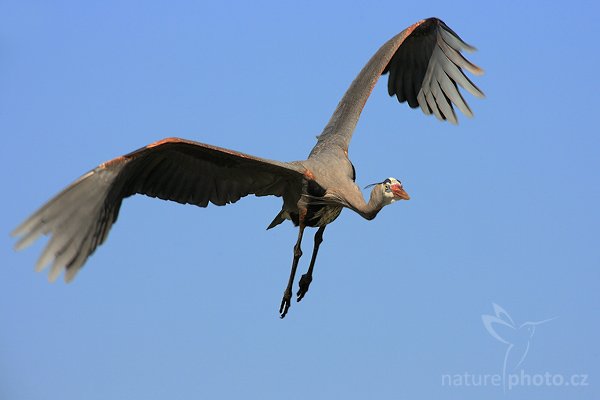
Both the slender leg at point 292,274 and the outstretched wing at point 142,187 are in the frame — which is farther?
the slender leg at point 292,274

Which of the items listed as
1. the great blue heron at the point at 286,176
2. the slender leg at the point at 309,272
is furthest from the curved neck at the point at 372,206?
the slender leg at the point at 309,272

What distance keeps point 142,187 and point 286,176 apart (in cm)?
203

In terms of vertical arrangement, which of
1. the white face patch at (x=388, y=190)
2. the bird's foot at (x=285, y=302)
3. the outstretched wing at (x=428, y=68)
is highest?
the outstretched wing at (x=428, y=68)

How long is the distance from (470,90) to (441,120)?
0.66 metres

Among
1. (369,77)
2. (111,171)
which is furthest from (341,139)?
(111,171)

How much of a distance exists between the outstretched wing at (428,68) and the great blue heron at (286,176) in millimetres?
16

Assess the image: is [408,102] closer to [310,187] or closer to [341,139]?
[341,139]

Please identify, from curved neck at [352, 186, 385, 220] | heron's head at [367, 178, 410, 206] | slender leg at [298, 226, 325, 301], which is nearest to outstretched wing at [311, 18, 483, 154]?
slender leg at [298, 226, 325, 301]

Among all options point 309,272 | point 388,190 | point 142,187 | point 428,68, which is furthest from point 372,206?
point 428,68

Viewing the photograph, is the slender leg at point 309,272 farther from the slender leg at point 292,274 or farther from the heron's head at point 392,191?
the heron's head at point 392,191

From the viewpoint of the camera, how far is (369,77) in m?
17.5

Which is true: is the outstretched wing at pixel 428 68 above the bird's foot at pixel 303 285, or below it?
above

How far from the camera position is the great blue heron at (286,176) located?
13.0 metres

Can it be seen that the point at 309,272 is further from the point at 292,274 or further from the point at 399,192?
the point at 399,192
